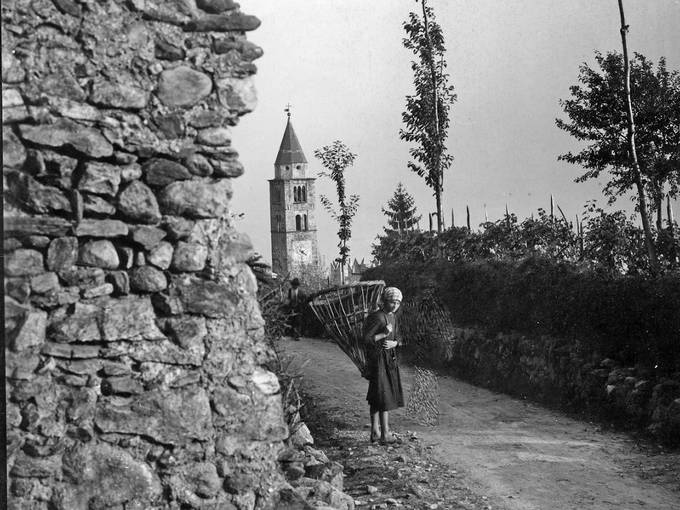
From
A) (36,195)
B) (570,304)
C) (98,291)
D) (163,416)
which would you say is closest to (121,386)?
(163,416)

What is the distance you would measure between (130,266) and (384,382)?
5000mm

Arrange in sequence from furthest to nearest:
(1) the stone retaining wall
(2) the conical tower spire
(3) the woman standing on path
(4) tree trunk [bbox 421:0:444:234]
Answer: (4) tree trunk [bbox 421:0:444:234] < (2) the conical tower spire < (1) the stone retaining wall < (3) the woman standing on path

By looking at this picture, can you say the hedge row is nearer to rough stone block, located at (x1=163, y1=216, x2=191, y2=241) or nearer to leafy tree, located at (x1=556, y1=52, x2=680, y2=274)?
leafy tree, located at (x1=556, y1=52, x2=680, y2=274)

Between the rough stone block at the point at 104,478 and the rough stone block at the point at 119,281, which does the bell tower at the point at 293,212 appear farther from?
the rough stone block at the point at 104,478

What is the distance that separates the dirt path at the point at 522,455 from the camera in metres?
7.14

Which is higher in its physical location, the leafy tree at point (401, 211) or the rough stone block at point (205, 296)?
the leafy tree at point (401, 211)

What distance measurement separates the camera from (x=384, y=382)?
9.01 meters

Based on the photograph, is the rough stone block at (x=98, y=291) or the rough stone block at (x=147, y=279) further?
the rough stone block at (x=147, y=279)

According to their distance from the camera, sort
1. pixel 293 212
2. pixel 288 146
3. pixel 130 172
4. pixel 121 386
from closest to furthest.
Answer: pixel 121 386 < pixel 130 172 < pixel 288 146 < pixel 293 212

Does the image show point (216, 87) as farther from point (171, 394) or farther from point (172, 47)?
point (171, 394)

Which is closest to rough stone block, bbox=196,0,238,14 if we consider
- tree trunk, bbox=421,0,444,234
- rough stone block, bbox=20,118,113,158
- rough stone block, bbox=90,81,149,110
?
rough stone block, bbox=90,81,149,110

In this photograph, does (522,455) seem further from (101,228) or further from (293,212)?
(293,212)

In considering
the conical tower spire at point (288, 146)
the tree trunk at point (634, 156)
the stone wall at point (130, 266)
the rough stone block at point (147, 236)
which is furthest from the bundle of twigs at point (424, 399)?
the rough stone block at point (147, 236)

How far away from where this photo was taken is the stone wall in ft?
13.8
